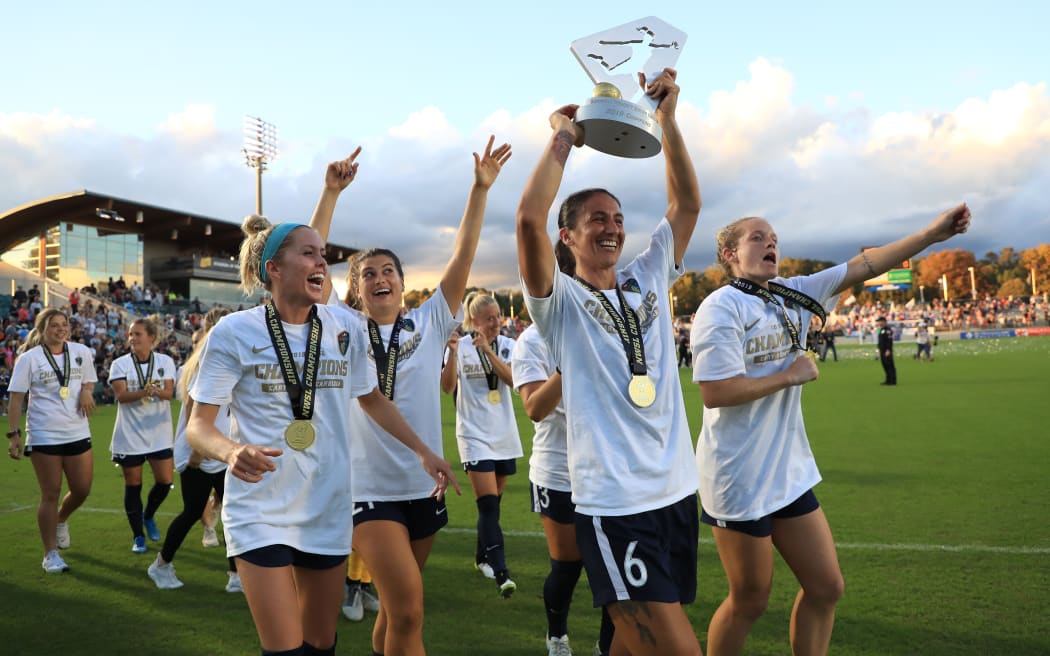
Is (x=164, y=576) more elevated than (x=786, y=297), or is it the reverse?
(x=786, y=297)

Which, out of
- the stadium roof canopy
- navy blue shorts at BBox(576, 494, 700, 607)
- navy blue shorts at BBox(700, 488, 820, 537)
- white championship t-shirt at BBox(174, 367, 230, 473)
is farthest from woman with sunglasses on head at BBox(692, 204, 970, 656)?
the stadium roof canopy

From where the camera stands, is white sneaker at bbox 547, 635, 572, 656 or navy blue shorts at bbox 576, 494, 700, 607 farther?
white sneaker at bbox 547, 635, 572, 656

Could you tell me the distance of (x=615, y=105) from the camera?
9.43ft

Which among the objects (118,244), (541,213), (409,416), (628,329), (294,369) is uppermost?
(118,244)

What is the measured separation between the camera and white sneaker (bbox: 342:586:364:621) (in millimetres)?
5447

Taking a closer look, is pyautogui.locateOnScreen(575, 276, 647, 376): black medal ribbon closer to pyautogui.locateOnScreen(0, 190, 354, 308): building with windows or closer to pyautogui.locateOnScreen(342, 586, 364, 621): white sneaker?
pyautogui.locateOnScreen(342, 586, 364, 621): white sneaker

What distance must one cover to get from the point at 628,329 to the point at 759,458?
1.01 metres

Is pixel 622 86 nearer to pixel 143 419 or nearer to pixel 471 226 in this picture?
pixel 471 226

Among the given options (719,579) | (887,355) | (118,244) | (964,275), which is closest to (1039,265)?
(964,275)

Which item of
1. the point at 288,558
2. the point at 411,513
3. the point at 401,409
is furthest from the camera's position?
the point at 401,409

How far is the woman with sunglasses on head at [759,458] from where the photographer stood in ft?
11.4

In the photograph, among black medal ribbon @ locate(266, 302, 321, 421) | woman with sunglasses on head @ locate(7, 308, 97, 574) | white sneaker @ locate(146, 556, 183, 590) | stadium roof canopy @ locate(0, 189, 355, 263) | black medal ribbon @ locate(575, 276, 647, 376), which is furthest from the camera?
stadium roof canopy @ locate(0, 189, 355, 263)

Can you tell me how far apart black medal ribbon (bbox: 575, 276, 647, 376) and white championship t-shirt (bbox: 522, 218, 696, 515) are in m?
0.02

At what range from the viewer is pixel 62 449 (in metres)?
7.16
